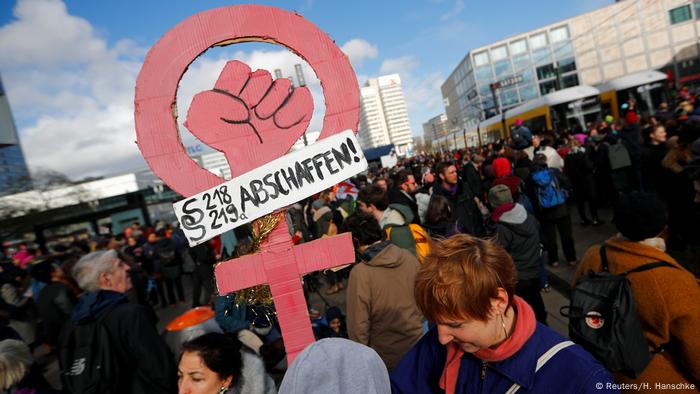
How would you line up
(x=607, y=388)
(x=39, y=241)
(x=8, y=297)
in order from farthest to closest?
(x=39, y=241) < (x=8, y=297) < (x=607, y=388)

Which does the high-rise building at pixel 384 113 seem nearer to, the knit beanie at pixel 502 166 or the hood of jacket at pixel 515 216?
the knit beanie at pixel 502 166

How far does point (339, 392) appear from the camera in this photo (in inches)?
35.9

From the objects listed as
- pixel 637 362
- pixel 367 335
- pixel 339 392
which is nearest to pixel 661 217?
pixel 637 362

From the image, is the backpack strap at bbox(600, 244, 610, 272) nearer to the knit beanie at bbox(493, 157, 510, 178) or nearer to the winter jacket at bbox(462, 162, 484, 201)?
the knit beanie at bbox(493, 157, 510, 178)

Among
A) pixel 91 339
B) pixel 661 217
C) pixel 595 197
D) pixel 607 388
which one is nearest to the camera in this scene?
pixel 607 388

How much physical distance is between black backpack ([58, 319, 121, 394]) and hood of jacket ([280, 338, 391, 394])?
5.91 ft

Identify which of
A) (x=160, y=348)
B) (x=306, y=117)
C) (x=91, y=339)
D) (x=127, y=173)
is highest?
(x=127, y=173)

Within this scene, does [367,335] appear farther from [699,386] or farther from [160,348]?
[699,386]

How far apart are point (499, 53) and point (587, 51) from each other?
43.6ft

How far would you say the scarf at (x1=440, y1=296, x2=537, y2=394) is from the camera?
118 centimetres

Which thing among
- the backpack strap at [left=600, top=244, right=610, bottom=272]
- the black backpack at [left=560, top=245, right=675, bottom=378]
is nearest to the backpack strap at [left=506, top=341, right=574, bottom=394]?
the black backpack at [left=560, top=245, right=675, bottom=378]

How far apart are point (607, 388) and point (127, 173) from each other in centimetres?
5736

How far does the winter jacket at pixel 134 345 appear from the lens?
222 cm

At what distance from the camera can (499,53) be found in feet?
208
